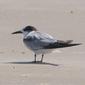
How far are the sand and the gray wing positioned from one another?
0.29m

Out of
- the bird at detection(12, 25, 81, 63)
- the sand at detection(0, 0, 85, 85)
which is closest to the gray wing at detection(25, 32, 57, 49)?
the bird at detection(12, 25, 81, 63)

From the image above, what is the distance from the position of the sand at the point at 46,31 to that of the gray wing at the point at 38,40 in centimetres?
29

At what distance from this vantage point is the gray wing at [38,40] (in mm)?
12148

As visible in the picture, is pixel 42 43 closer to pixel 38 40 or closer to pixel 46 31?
pixel 38 40

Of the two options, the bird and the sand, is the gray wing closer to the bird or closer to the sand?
the bird

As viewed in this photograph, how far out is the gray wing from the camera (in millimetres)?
12148

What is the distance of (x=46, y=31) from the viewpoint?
15484 millimetres

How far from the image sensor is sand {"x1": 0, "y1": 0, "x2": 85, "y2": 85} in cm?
1043

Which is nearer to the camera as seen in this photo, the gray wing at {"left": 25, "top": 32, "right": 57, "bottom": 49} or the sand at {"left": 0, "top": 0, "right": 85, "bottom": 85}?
the sand at {"left": 0, "top": 0, "right": 85, "bottom": 85}

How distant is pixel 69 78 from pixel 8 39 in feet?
14.3

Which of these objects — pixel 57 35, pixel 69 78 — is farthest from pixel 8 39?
pixel 69 78

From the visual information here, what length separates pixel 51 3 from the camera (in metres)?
19.6

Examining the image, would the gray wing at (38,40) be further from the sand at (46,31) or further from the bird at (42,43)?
the sand at (46,31)

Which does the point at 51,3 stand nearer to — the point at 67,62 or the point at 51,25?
the point at 51,25
